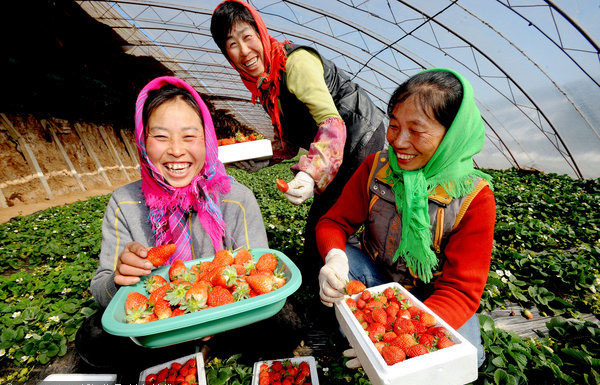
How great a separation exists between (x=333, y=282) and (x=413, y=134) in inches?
37.4

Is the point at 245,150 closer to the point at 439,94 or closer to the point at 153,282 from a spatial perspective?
the point at 153,282

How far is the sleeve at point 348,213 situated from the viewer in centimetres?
187

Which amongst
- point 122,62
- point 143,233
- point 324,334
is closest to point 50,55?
point 122,62

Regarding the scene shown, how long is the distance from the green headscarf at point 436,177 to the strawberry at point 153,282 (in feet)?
4.78

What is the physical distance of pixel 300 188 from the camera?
5.41 ft

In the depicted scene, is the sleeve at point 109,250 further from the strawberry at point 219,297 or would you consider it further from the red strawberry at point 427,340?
the red strawberry at point 427,340

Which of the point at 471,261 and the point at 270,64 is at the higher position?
the point at 270,64

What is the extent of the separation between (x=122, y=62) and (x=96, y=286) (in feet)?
42.9

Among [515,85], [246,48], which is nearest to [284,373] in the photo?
[246,48]

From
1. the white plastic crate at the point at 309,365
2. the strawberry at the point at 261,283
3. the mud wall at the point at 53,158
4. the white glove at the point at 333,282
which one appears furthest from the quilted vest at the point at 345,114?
the mud wall at the point at 53,158

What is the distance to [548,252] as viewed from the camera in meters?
3.11

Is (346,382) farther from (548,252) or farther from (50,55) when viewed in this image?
(50,55)

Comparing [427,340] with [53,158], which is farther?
[53,158]

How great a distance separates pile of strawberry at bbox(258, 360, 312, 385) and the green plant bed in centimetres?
15
